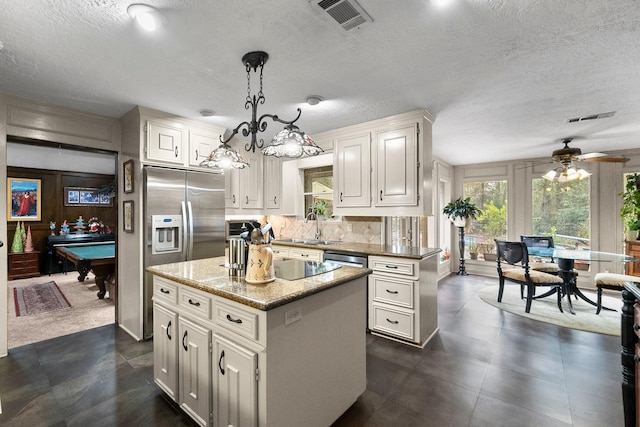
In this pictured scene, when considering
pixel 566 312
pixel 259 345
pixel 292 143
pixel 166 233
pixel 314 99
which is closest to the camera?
pixel 259 345

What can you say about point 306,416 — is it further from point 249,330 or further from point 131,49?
point 131,49

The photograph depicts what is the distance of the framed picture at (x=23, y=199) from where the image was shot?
6.00 m

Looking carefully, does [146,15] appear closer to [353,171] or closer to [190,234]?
[190,234]

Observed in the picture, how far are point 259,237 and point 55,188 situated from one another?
7.58 m

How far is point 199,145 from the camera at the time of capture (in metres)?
3.56

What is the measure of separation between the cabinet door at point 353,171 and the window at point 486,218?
3.75 meters

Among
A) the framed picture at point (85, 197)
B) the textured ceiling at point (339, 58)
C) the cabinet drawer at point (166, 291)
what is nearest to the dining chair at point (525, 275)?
the textured ceiling at point (339, 58)

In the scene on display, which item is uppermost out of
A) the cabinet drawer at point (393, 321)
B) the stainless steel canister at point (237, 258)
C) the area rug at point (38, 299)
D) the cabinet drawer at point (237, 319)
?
the stainless steel canister at point (237, 258)

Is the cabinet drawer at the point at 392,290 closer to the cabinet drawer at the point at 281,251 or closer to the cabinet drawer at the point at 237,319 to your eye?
the cabinet drawer at the point at 281,251

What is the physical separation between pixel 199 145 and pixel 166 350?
8.00ft

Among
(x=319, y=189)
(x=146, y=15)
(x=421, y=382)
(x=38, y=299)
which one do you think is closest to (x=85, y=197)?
(x=38, y=299)

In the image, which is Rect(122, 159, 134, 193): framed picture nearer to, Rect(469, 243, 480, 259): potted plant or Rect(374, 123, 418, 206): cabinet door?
Rect(374, 123, 418, 206): cabinet door

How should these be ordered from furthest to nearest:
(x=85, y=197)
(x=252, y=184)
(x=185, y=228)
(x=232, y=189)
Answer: (x=85, y=197) → (x=252, y=184) → (x=232, y=189) → (x=185, y=228)

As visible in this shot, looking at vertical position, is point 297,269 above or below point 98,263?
above
